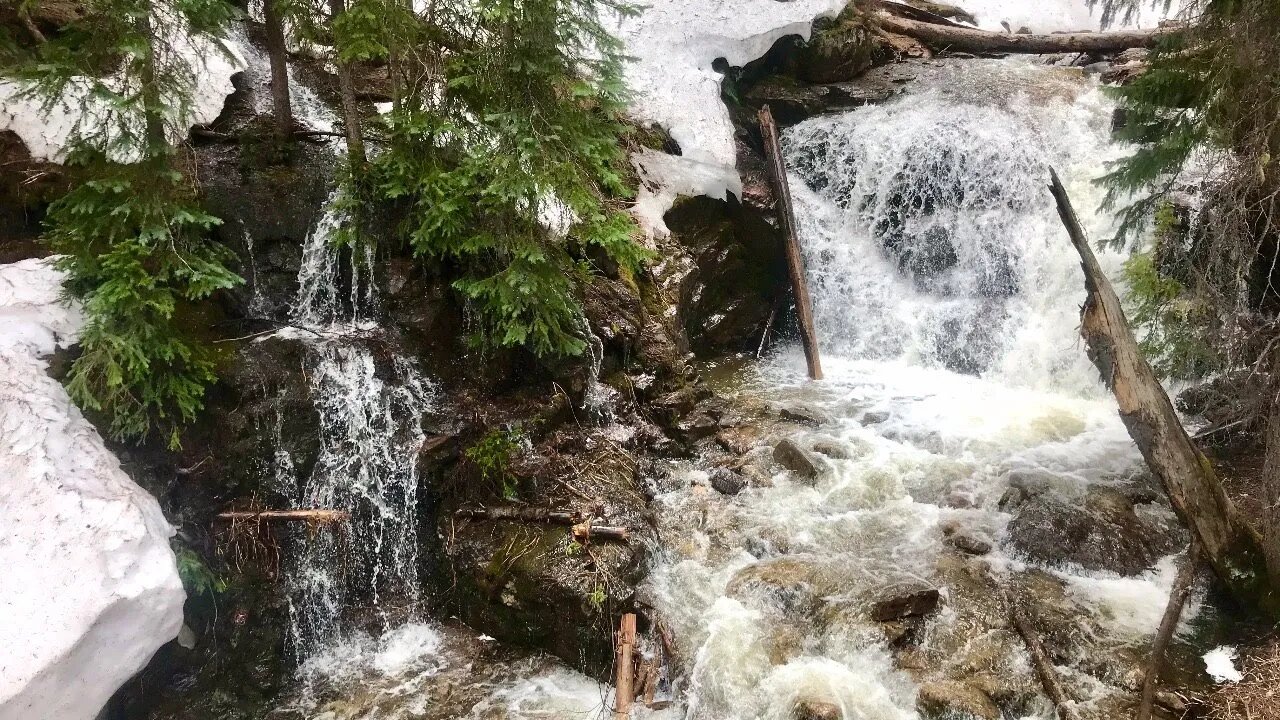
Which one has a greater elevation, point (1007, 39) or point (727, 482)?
point (1007, 39)

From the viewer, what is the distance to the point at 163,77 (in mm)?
5758

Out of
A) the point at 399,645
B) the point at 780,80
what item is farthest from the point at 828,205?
the point at 399,645

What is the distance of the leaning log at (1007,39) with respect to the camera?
1444cm

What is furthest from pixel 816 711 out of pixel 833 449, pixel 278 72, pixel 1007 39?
pixel 1007 39

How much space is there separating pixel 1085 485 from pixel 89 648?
939 cm

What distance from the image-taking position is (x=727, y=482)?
26.5 ft

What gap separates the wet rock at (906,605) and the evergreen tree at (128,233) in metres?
6.26

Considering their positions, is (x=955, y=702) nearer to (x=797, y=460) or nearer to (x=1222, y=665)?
(x=1222, y=665)

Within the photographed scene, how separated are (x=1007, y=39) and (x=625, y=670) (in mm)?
16428

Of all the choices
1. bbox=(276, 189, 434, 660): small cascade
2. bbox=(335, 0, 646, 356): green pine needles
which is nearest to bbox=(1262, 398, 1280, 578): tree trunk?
bbox=(335, 0, 646, 356): green pine needles

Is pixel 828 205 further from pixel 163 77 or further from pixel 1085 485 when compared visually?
pixel 163 77

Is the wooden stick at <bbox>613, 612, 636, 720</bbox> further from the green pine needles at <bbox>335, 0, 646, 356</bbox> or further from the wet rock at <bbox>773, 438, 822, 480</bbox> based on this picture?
the wet rock at <bbox>773, 438, 822, 480</bbox>

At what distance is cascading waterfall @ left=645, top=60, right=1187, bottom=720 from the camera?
611cm

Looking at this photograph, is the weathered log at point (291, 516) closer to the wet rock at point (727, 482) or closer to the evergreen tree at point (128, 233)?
the evergreen tree at point (128, 233)
